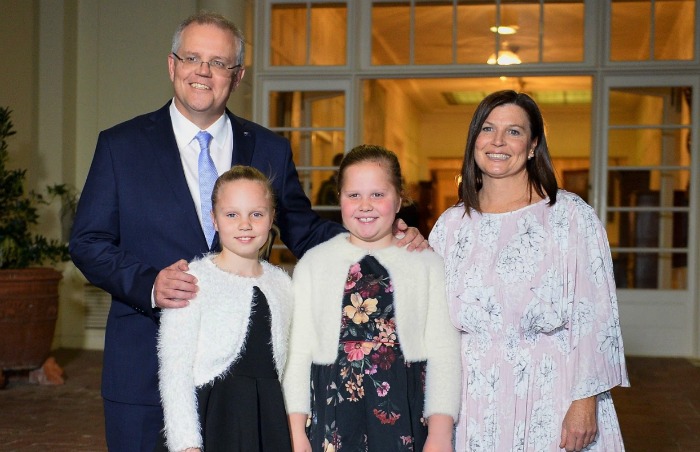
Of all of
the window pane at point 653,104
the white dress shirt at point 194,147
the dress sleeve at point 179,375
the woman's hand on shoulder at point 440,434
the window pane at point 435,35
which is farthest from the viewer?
the window pane at point 435,35

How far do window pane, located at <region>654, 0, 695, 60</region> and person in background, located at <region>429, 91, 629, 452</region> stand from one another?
226 inches

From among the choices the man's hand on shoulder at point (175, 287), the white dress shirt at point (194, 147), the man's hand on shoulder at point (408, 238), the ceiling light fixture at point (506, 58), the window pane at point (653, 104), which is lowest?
the man's hand on shoulder at point (175, 287)

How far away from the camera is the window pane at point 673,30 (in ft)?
25.8

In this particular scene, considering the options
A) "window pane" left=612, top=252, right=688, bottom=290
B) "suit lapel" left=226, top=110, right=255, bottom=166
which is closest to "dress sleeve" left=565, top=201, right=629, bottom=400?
"suit lapel" left=226, top=110, right=255, bottom=166

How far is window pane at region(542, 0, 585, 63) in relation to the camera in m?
8.02

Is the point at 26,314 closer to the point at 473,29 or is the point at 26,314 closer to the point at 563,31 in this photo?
the point at 473,29

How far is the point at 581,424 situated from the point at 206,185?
119cm

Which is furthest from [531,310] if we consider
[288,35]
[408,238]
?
[288,35]

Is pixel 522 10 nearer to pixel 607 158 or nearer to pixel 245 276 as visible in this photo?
pixel 607 158

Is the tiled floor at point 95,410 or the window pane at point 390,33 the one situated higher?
the window pane at point 390,33

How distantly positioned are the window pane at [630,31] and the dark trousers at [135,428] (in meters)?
6.34

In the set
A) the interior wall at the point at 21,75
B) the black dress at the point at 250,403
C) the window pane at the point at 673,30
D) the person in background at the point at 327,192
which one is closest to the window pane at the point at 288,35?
the person in background at the point at 327,192

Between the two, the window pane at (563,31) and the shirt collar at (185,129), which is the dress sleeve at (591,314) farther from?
the window pane at (563,31)

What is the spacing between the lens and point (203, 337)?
2422mm
